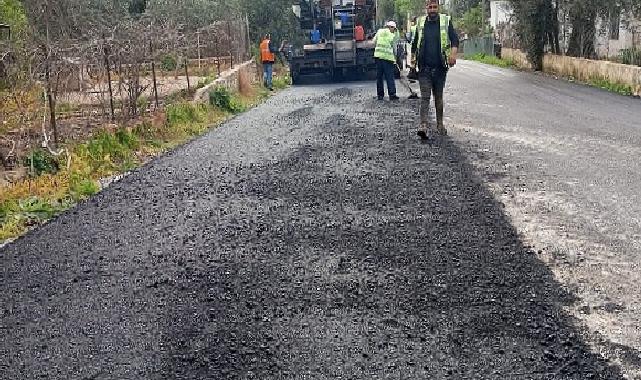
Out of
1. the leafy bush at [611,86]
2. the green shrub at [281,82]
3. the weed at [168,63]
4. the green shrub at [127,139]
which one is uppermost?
the weed at [168,63]

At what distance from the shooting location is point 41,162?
902 centimetres

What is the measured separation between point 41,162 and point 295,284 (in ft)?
17.2

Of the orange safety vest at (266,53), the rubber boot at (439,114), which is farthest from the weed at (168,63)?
the orange safety vest at (266,53)

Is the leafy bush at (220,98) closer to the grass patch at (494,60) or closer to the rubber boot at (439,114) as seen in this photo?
→ the rubber boot at (439,114)

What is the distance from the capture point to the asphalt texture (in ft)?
12.3

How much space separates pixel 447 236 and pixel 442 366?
218 cm

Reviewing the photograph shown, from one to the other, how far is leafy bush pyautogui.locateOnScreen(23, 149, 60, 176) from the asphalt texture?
1141 mm

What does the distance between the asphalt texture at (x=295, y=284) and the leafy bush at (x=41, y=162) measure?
3.74 ft

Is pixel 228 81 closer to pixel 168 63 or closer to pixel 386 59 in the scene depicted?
pixel 168 63

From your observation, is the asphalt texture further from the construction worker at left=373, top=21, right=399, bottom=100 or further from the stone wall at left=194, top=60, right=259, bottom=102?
the construction worker at left=373, top=21, right=399, bottom=100

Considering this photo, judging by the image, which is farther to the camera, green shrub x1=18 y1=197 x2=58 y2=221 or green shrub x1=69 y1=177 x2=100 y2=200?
green shrub x1=69 y1=177 x2=100 y2=200

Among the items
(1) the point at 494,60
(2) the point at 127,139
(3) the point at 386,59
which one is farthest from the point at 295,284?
(1) the point at 494,60

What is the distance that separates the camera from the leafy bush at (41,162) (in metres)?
8.96

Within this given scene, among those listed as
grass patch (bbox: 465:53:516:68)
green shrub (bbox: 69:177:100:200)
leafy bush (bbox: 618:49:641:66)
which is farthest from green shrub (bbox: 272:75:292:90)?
green shrub (bbox: 69:177:100:200)
